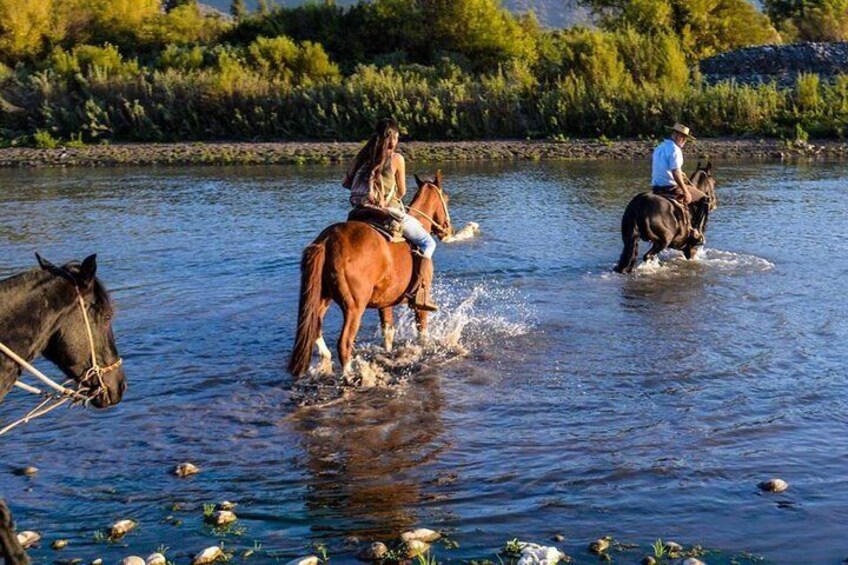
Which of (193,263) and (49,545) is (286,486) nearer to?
(49,545)

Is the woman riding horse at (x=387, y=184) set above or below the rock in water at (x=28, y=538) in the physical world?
above

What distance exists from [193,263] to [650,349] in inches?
338

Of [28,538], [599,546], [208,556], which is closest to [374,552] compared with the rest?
[208,556]

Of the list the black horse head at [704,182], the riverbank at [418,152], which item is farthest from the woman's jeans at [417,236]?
the riverbank at [418,152]

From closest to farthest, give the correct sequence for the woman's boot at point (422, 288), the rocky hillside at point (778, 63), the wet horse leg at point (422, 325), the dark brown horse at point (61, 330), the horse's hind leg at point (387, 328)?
the dark brown horse at point (61, 330), the woman's boot at point (422, 288), the horse's hind leg at point (387, 328), the wet horse leg at point (422, 325), the rocky hillside at point (778, 63)

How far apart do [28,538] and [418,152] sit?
26557mm

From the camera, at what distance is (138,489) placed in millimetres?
7582

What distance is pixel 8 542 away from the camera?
541cm

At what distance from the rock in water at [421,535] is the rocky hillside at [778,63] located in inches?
1398

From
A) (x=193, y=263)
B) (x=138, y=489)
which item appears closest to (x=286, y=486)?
(x=138, y=489)

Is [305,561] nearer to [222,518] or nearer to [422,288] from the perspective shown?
[222,518]

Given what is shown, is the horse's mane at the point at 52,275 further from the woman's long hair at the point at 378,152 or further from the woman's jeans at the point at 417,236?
the woman's jeans at the point at 417,236

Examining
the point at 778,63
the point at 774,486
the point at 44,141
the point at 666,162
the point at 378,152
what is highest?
the point at 778,63

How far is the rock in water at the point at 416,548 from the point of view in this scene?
20.8 ft
